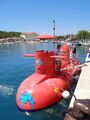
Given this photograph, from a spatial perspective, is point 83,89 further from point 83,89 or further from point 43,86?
point 43,86

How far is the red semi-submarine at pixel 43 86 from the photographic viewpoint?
37.5 ft

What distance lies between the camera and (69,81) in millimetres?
15109

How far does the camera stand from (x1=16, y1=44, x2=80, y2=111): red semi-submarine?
11422 millimetres

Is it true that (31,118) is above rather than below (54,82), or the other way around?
below

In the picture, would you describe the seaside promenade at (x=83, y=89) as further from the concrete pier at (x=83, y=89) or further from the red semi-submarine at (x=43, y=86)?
the red semi-submarine at (x=43, y=86)

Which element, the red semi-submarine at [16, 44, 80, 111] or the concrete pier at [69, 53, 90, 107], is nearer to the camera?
the concrete pier at [69, 53, 90, 107]

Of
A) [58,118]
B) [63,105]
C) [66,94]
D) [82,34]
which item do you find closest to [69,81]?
[63,105]

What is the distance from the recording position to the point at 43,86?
39.5ft

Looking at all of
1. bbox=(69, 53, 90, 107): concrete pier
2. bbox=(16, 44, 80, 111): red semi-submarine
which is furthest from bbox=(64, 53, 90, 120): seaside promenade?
bbox=(16, 44, 80, 111): red semi-submarine

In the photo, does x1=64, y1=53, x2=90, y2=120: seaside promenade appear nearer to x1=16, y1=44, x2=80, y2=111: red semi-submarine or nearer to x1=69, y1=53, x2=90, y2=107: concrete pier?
x1=69, y1=53, x2=90, y2=107: concrete pier

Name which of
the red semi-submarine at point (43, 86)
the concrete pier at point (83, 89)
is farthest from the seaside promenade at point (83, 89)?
the red semi-submarine at point (43, 86)

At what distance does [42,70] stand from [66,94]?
3209 millimetres

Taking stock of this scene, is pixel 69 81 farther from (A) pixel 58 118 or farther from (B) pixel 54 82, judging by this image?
(A) pixel 58 118

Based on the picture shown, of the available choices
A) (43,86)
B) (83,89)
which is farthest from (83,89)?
(43,86)
